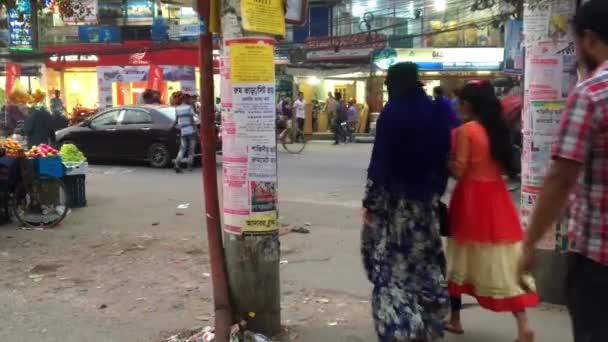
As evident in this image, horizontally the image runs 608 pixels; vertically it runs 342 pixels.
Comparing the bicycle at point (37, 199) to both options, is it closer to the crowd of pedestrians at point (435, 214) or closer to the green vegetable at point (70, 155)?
the green vegetable at point (70, 155)

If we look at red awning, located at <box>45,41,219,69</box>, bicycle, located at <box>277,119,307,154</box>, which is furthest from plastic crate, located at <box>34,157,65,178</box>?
red awning, located at <box>45,41,219,69</box>

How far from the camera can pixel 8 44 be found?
2941 centimetres

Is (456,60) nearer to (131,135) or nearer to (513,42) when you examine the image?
(513,42)

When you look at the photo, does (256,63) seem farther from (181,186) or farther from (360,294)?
(181,186)

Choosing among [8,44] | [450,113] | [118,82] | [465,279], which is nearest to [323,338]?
[465,279]

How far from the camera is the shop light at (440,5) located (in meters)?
33.1

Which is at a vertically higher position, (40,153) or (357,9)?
(357,9)

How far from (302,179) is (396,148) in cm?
1017

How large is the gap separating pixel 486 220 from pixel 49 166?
22.5 feet

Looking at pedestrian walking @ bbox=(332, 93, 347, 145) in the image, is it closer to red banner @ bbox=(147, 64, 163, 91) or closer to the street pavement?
red banner @ bbox=(147, 64, 163, 91)

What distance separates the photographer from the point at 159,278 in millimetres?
6703

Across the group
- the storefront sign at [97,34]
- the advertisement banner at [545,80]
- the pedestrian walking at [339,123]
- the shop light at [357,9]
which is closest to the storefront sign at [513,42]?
the pedestrian walking at [339,123]

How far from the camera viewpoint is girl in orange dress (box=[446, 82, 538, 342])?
4.38m

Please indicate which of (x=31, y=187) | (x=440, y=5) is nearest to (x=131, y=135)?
(x=31, y=187)
